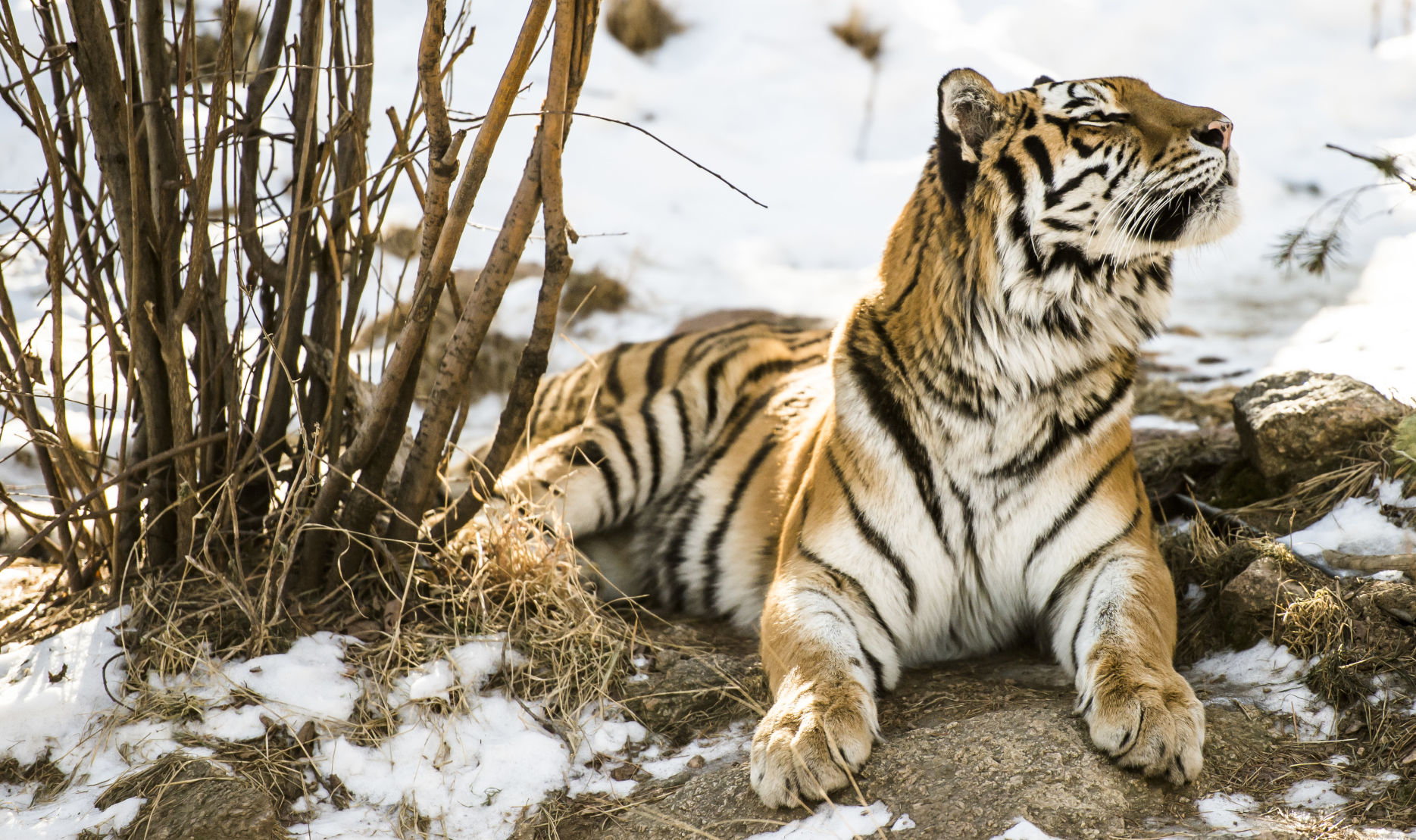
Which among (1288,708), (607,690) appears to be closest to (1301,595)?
(1288,708)

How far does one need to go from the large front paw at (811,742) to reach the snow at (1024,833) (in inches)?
10.0

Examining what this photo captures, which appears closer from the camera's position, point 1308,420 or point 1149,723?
point 1149,723

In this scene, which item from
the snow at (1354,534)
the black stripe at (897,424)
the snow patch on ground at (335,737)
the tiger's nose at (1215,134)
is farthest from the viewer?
the snow at (1354,534)

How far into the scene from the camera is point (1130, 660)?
185cm

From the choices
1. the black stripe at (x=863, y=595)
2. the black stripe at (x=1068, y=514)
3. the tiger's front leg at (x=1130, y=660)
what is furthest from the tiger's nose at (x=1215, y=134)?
the black stripe at (x=863, y=595)

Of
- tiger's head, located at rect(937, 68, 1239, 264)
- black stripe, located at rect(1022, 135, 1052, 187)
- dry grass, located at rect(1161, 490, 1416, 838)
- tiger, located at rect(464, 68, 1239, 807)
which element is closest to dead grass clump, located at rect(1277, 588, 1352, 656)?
dry grass, located at rect(1161, 490, 1416, 838)

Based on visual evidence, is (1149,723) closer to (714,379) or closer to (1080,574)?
(1080,574)

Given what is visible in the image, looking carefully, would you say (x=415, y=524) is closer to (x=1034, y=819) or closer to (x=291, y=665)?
(x=291, y=665)

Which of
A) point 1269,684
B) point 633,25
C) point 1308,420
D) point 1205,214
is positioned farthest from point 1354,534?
point 633,25

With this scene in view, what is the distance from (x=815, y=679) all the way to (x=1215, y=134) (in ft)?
4.08

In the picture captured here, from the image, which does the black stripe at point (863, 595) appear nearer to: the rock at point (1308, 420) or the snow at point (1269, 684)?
the snow at point (1269, 684)

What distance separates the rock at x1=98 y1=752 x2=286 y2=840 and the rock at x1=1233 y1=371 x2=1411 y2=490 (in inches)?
88.6

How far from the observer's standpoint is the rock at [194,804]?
1702 millimetres

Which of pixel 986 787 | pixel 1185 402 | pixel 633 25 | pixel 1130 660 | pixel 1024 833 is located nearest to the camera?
pixel 1024 833
